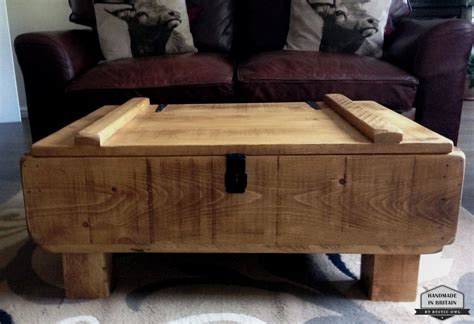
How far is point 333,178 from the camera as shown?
811 millimetres

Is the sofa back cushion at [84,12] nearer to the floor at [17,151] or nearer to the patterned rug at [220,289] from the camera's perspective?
the floor at [17,151]

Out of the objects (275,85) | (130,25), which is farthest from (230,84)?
(130,25)

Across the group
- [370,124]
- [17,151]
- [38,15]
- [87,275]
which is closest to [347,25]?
[370,124]

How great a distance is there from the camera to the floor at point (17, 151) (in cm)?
155

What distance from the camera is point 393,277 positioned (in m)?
0.88

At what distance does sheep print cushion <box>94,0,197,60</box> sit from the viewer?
1.78 m

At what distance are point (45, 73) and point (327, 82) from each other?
0.88 meters

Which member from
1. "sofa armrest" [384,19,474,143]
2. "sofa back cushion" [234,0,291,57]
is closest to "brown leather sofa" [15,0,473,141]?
"sofa armrest" [384,19,474,143]

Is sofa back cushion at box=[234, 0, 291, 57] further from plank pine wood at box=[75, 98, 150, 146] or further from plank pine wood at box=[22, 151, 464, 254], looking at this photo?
plank pine wood at box=[22, 151, 464, 254]

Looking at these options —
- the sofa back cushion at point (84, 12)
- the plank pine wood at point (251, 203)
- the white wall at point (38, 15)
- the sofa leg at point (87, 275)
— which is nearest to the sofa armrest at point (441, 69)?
the plank pine wood at point (251, 203)

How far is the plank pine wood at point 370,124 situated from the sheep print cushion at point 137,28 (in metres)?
0.90

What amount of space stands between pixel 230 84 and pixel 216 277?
0.67m

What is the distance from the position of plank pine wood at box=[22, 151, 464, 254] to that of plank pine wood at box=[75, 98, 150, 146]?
0.12 ft

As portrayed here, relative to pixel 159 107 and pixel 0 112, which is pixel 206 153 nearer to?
pixel 159 107
